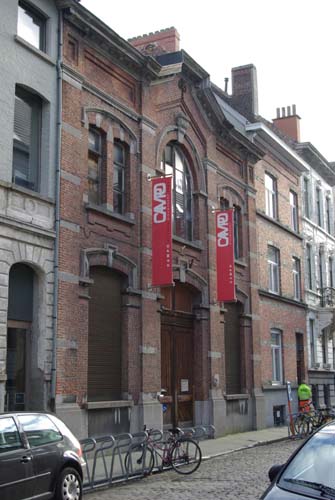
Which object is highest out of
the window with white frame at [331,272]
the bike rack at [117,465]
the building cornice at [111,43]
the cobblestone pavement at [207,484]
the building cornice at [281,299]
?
the building cornice at [111,43]

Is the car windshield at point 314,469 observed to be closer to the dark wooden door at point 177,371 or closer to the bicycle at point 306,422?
the dark wooden door at point 177,371

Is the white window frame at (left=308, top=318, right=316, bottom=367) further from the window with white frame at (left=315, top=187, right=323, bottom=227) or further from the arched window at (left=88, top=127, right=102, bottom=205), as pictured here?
the arched window at (left=88, top=127, right=102, bottom=205)

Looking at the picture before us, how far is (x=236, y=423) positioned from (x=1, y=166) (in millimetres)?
13244

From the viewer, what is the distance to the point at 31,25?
635 inches

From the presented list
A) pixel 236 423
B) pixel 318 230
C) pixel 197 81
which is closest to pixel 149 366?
pixel 236 423

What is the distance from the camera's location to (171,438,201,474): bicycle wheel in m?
13.6

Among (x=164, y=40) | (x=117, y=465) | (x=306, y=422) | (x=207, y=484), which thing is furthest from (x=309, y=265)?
(x=207, y=484)

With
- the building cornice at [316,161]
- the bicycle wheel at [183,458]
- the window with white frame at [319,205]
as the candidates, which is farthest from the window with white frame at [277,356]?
the bicycle wheel at [183,458]

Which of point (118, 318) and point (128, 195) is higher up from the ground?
point (128, 195)

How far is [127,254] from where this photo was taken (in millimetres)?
18312

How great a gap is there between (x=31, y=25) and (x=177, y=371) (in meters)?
10.8

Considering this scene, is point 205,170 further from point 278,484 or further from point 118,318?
point 278,484

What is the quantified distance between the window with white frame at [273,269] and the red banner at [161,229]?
35.2 feet

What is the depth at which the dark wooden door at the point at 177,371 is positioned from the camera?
20.2 metres
